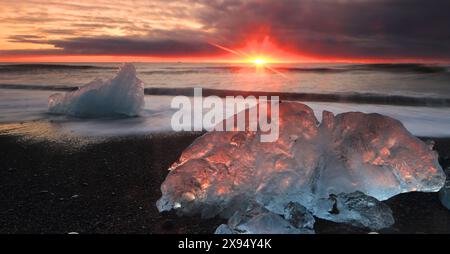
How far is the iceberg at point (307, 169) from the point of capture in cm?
315

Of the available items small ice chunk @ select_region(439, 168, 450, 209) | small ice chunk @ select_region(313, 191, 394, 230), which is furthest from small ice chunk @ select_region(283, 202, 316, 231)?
small ice chunk @ select_region(439, 168, 450, 209)

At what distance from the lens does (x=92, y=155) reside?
4.96 meters

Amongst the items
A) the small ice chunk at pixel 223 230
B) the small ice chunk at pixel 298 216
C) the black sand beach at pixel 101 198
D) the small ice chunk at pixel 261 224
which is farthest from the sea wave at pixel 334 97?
the small ice chunk at pixel 223 230

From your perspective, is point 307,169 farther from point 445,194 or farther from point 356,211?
point 445,194

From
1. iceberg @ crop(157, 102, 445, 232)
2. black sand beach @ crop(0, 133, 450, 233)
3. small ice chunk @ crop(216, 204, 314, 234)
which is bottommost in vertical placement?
black sand beach @ crop(0, 133, 450, 233)

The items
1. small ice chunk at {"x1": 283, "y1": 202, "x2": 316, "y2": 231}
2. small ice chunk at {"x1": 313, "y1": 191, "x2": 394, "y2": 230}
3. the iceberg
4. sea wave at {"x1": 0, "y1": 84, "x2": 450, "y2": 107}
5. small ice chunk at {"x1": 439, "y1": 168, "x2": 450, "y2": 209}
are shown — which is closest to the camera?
small ice chunk at {"x1": 283, "y1": 202, "x2": 316, "y2": 231}

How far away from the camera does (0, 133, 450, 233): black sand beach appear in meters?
2.96

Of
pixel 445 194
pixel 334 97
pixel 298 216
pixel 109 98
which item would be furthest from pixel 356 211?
pixel 334 97

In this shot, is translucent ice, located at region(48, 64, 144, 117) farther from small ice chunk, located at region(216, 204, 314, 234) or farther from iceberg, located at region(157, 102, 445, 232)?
small ice chunk, located at region(216, 204, 314, 234)

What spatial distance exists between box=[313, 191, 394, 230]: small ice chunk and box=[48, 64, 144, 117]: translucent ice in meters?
5.88

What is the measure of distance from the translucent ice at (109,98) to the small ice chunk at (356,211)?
5.88 meters

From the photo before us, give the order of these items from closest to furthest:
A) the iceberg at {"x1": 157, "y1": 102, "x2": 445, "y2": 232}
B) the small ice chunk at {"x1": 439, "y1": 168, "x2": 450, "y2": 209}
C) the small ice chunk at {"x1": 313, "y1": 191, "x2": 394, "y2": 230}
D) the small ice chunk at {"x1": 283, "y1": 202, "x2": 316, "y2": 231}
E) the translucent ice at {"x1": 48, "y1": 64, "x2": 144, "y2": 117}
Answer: the small ice chunk at {"x1": 283, "y1": 202, "x2": 316, "y2": 231}
the small ice chunk at {"x1": 313, "y1": 191, "x2": 394, "y2": 230}
the iceberg at {"x1": 157, "y1": 102, "x2": 445, "y2": 232}
the small ice chunk at {"x1": 439, "y1": 168, "x2": 450, "y2": 209}
the translucent ice at {"x1": 48, "y1": 64, "x2": 144, "y2": 117}
